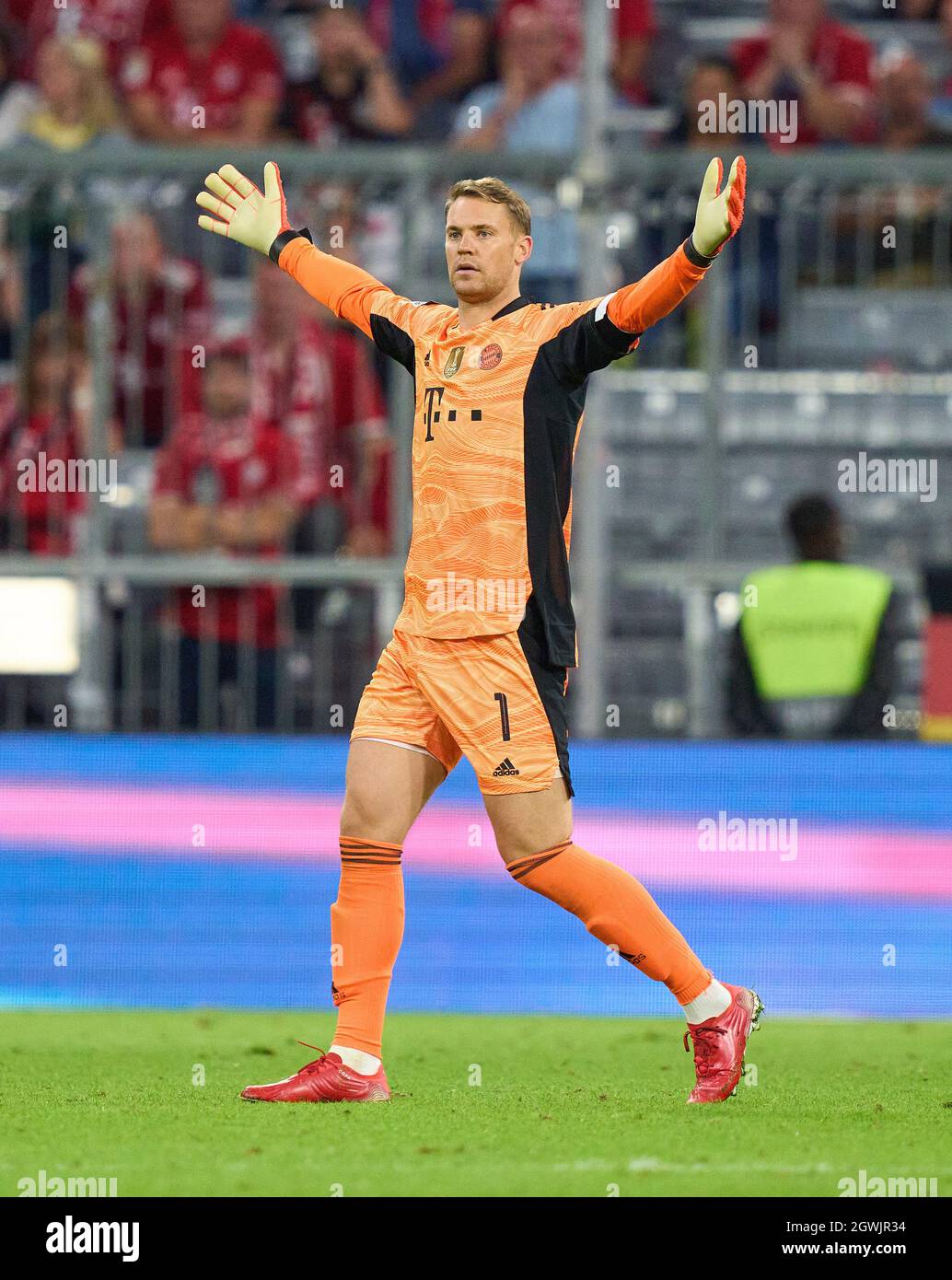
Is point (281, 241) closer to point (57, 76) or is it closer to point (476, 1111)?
point (476, 1111)

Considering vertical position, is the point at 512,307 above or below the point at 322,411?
above

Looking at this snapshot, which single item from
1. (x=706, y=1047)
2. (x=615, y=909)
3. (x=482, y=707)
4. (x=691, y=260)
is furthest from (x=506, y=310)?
(x=706, y=1047)

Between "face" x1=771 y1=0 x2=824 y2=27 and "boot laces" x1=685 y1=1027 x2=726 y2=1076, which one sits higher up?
"face" x1=771 y1=0 x2=824 y2=27

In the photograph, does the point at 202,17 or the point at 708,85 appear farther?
the point at 202,17

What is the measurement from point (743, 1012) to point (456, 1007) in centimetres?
198

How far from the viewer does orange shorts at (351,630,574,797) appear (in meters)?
5.67

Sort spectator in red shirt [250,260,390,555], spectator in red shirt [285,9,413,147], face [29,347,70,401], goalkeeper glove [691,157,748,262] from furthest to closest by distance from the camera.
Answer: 1. spectator in red shirt [285,9,413,147]
2. face [29,347,70,401]
3. spectator in red shirt [250,260,390,555]
4. goalkeeper glove [691,157,748,262]

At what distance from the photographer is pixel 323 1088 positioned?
5.69 meters

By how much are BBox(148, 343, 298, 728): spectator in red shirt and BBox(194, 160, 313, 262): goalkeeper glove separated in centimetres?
293

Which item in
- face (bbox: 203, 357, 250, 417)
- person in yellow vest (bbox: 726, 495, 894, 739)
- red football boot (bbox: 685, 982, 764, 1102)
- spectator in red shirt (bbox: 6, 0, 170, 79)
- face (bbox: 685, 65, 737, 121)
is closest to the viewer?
red football boot (bbox: 685, 982, 764, 1102)

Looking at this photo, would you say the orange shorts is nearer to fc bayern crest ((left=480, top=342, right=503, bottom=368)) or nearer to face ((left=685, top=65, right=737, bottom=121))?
fc bayern crest ((left=480, top=342, right=503, bottom=368))

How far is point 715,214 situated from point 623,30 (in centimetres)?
758

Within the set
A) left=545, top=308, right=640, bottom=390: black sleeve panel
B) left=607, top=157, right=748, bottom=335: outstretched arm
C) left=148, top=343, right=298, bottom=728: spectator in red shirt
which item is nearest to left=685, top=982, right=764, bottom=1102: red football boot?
left=545, top=308, right=640, bottom=390: black sleeve panel
